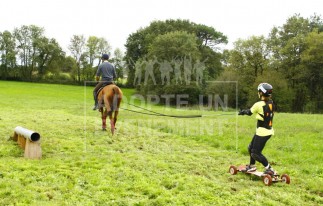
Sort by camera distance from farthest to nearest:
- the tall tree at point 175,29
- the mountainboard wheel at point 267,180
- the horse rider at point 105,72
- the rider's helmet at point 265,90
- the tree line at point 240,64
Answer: the tall tree at point 175,29, the tree line at point 240,64, the horse rider at point 105,72, the rider's helmet at point 265,90, the mountainboard wheel at point 267,180

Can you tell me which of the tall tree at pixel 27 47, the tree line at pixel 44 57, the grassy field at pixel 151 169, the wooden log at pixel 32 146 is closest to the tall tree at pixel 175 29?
the tree line at pixel 44 57

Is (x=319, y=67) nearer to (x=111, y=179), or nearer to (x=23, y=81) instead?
(x=111, y=179)

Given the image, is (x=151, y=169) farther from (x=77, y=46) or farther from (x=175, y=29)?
(x=77, y=46)

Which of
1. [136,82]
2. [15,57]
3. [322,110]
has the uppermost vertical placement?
[15,57]

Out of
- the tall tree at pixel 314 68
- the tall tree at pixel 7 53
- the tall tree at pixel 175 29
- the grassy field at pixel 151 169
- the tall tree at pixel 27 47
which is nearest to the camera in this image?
the grassy field at pixel 151 169

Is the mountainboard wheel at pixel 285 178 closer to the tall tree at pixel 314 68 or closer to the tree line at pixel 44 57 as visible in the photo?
the tall tree at pixel 314 68

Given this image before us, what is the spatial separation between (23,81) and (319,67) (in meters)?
61.8

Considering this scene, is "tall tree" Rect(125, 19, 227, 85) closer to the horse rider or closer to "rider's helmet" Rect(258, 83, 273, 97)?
the horse rider

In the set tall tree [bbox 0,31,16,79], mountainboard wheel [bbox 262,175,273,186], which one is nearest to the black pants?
mountainboard wheel [bbox 262,175,273,186]

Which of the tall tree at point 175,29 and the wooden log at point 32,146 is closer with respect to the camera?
the wooden log at point 32,146

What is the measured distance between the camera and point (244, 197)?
6.21 meters

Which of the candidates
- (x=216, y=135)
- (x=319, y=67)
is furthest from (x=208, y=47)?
(x=216, y=135)

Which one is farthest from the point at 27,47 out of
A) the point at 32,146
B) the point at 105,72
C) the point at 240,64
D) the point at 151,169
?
the point at 151,169

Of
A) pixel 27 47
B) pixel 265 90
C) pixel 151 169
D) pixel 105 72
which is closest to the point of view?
pixel 265 90
